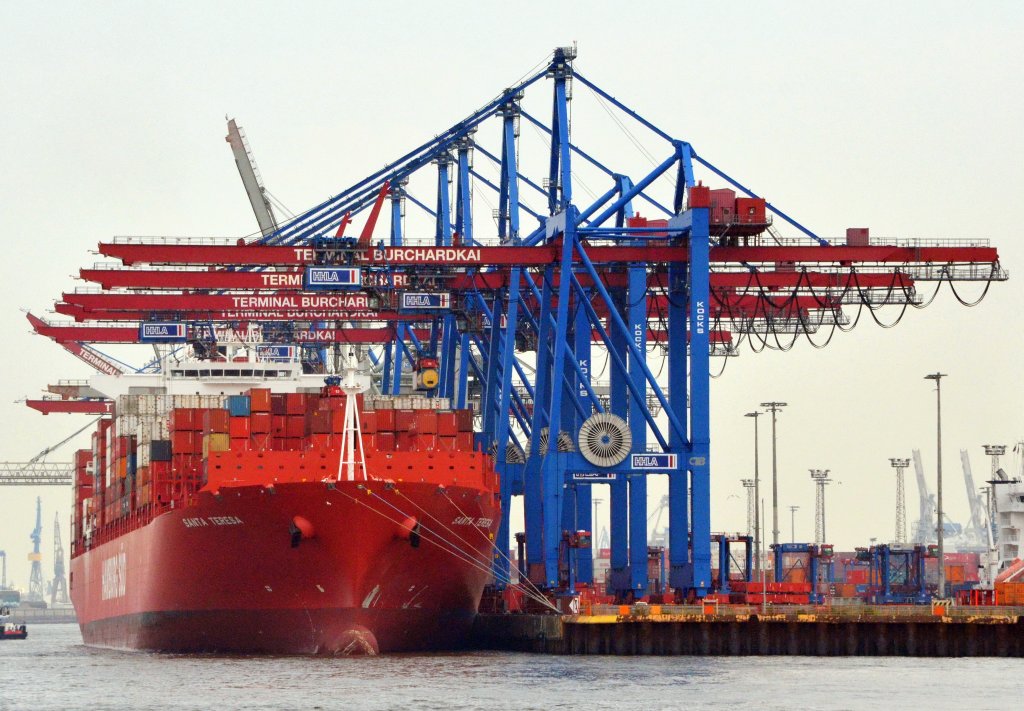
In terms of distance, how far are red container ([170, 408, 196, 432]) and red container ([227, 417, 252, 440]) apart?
155 inches

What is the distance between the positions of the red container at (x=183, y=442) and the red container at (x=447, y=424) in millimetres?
7940

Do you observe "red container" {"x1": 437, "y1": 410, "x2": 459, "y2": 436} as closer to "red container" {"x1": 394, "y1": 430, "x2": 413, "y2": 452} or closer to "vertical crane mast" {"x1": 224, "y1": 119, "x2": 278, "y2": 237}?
"red container" {"x1": 394, "y1": 430, "x2": 413, "y2": 452}

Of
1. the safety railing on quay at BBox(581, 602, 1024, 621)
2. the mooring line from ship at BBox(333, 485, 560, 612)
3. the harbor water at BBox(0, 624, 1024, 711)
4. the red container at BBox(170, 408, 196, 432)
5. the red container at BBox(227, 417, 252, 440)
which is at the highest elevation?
the red container at BBox(170, 408, 196, 432)

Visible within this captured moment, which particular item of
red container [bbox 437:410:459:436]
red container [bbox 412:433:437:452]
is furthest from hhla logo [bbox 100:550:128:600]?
red container [bbox 437:410:459:436]

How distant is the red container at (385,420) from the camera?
60344 millimetres

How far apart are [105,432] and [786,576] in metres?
37.6

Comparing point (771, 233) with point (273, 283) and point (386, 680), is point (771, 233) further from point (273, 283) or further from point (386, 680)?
point (386, 680)

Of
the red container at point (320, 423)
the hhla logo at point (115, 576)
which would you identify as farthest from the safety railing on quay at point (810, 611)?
the hhla logo at point (115, 576)

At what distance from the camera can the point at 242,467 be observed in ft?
187

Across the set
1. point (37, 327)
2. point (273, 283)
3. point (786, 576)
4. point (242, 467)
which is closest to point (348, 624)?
point (242, 467)

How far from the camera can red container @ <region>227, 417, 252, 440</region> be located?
5875 cm

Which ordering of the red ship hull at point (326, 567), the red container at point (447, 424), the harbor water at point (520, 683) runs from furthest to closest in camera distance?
the red container at point (447, 424), the red ship hull at point (326, 567), the harbor water at point (520, 683)

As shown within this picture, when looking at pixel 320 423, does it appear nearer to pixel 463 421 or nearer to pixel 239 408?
pixel 239 408

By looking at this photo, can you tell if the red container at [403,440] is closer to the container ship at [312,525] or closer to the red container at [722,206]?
the container ship at [312,525]
